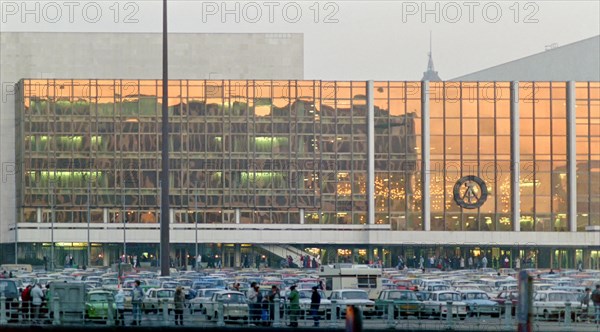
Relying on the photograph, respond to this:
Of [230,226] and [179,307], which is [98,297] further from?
[230,226]

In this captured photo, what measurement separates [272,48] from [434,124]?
857 inches

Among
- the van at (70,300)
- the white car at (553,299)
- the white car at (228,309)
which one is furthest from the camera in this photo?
the white car at (553,299)

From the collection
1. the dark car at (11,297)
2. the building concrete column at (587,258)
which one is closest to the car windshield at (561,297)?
the dark car at (11,297)

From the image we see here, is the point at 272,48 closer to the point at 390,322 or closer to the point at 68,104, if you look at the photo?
the point at 68,104

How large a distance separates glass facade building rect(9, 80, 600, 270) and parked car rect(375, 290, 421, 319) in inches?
2984

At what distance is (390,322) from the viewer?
4753cm

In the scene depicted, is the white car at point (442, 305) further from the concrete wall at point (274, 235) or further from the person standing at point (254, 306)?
the concrete wall at point (274, 235)

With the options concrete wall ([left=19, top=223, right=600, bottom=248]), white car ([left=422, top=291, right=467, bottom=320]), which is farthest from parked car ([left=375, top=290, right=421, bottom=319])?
concrete wall ([left=19, top=223, right=600, bottom=248])

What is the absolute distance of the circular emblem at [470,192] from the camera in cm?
13200

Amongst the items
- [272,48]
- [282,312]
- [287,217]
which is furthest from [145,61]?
[282,312]

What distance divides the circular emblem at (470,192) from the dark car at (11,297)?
7633 centimetres

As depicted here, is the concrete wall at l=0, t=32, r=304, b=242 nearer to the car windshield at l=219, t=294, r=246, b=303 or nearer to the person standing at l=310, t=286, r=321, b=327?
the car windshield at l=219, t=294, r=246, b=303

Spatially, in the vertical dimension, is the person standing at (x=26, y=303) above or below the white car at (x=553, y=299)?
above

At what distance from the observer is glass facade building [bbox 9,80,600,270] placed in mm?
133125
